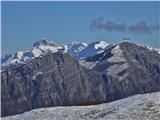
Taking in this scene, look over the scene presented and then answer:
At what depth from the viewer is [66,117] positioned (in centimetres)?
4591

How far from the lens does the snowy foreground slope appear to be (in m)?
42.1

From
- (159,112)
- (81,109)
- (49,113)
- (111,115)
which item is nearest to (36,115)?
(49,113)

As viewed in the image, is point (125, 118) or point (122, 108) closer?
point (125, 118)

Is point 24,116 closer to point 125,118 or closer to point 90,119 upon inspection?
point 90,119


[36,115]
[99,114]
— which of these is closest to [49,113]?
[36,115]

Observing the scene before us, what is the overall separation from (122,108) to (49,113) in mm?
7617

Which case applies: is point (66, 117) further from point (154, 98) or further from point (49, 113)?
point (154, 98)

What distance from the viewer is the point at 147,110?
42.8 metres

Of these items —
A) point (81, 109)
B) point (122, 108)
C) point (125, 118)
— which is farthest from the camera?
point (81, 109)

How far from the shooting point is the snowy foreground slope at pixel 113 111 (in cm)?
4215

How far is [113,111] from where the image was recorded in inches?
1742

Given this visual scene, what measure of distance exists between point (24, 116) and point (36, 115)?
1239 millimetres

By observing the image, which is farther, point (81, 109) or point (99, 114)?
point (81, 109)

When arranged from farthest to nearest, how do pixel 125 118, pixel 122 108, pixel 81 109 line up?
pixel 81 109, pixel 122 108, pixel 125 118
